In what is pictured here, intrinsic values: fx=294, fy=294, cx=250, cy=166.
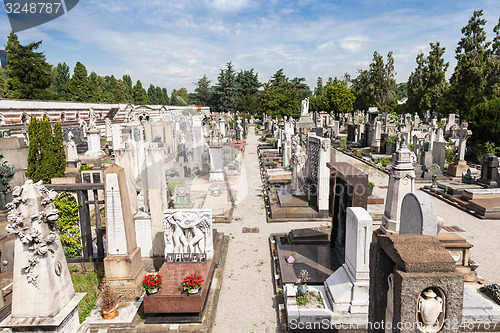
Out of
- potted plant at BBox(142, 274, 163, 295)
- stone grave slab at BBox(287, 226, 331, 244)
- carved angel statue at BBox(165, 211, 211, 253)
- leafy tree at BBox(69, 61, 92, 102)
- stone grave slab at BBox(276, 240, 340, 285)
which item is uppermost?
leafy tree at BBox(69, 61, 92, 102)

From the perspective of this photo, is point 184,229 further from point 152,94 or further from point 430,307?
point 152,94

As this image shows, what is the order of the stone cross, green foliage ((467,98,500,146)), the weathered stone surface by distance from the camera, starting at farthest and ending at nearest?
1. green foliage ((467,98,500,146))
2. the stone cross
3. the weathered stone surface

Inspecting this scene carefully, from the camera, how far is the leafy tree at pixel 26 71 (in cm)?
3675

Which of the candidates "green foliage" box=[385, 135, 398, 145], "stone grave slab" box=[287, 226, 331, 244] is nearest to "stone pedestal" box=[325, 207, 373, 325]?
"stone grave slab" box=[287, 226, 331, 244]

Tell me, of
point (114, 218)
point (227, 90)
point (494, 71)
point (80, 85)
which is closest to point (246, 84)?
point (227, 90)

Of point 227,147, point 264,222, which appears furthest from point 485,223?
point 227,147

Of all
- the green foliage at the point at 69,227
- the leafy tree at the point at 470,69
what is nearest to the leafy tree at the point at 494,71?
the leafy tree at the point at 470,69

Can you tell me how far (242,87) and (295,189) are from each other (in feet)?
238

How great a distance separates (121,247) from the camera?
648 cm

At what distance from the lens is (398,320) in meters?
2.67

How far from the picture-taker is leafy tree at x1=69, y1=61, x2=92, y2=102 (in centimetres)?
5334

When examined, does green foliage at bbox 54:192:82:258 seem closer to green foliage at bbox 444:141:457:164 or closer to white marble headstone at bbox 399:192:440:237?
white marble headstone at bbox 399:192:440:237

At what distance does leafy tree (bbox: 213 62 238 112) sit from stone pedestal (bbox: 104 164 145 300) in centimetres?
7383

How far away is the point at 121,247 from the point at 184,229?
4.80 feet
